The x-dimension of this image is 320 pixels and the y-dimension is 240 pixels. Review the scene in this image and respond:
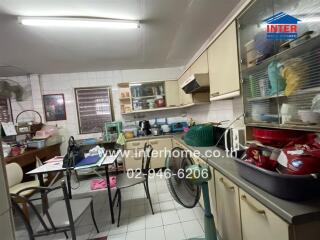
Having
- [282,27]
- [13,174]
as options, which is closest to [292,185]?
[282,27]

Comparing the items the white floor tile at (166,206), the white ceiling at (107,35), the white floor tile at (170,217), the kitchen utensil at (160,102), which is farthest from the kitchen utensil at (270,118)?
the kitchen utensil at (160,102)

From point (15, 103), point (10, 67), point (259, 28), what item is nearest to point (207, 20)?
point (259, 28)

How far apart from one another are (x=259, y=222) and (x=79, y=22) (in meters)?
2.34

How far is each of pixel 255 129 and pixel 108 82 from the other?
349cm

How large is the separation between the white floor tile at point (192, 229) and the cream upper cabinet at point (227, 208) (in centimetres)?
28

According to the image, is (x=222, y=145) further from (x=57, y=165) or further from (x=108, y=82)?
(x=108, y=82)

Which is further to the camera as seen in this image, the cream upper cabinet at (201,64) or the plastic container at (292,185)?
the cream upper cabinet at (201,64)

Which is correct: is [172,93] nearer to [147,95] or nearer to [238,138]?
[147,95]

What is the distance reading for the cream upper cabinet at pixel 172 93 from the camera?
13.6ft

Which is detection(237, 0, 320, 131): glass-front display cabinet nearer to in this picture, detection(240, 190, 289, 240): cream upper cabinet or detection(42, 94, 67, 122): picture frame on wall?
detection(240, 190, 289, 240): cream upper cabinet

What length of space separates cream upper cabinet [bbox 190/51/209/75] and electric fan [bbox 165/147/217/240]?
1.29m

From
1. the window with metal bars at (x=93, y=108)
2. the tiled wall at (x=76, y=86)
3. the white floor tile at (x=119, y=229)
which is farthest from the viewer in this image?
the window with metal bars at (x=93, y=108)

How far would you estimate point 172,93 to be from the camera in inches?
164

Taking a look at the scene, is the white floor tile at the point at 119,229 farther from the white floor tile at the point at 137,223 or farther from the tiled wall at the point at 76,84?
the tiled wall at the point at 76,84
